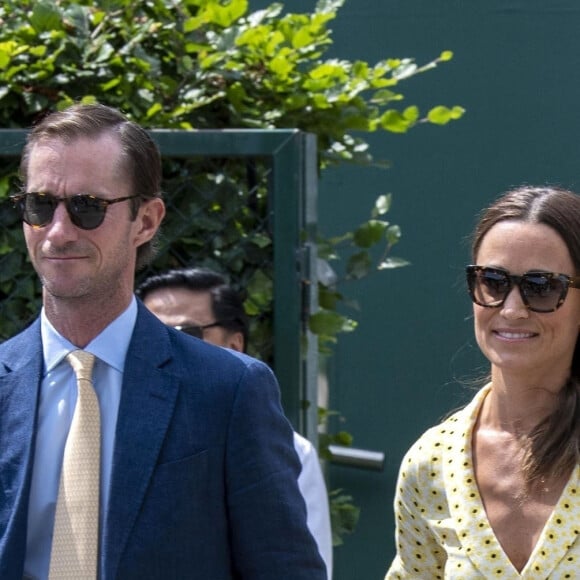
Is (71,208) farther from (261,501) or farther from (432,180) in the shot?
(432,180)

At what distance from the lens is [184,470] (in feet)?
8.12

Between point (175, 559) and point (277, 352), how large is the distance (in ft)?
4.59

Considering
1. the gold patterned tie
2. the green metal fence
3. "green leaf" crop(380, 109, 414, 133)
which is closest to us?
the gold patterned tie

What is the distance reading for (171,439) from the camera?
2498 mm

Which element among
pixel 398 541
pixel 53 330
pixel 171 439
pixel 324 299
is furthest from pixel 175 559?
pixel 324 299

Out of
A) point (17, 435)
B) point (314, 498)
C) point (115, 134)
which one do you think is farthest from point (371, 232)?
point (17, 435)

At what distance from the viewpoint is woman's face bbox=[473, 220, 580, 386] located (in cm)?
300

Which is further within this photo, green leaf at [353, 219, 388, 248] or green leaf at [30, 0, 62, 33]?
green leaf at [353, 219, 388, 248]

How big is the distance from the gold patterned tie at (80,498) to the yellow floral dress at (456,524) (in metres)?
0.90

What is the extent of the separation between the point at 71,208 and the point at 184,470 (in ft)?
1.74

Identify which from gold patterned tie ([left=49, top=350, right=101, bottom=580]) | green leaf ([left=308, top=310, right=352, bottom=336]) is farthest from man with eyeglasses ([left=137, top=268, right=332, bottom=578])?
gold patterned tie ([left=49, top=350, right=101, bottom=580])

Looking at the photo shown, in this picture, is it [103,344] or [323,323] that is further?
[323,323]

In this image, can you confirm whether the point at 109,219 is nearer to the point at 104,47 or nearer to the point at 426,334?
the point at 104,47

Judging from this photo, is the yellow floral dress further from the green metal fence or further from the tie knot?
the tie knot
